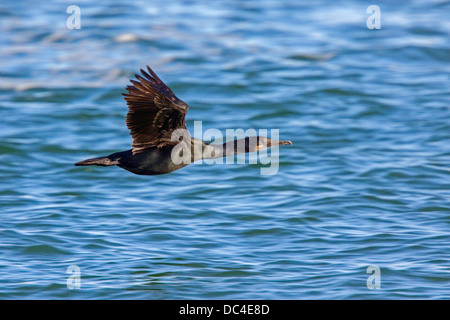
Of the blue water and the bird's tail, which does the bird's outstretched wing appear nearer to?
the bird's tail

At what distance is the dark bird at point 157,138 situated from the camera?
643cm

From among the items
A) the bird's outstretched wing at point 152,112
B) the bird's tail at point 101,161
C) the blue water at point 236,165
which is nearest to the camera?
the bird's outstretched wing at point 152,112

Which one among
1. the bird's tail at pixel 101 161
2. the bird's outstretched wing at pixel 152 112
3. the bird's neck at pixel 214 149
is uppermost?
the bird's outstretched wing at pixel 152 112

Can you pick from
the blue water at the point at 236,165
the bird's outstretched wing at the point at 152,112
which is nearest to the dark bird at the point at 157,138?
the bird's outstretched wing at the point at 152,112

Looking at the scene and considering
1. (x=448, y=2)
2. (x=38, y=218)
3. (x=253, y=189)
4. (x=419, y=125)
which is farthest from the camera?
(x=448, y=2)

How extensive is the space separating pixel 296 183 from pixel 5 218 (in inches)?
146

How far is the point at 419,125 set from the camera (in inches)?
477

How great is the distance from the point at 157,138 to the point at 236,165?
400 cm

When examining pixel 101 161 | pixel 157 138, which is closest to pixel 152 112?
pixel 157 138

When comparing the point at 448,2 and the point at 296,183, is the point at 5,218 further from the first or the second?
the point at 448,2

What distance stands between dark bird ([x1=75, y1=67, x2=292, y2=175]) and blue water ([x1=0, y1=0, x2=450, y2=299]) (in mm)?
1172

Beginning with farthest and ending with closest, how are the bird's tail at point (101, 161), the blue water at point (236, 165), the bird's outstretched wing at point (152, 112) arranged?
the blue water at point (236, 165) → the bird's tail at point (101, 161) → the bird's outstretched wing at point (152, 112)

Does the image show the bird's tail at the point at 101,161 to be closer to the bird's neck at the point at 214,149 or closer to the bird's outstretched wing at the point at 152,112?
the bird's outstretched wing at the point at 152,112
